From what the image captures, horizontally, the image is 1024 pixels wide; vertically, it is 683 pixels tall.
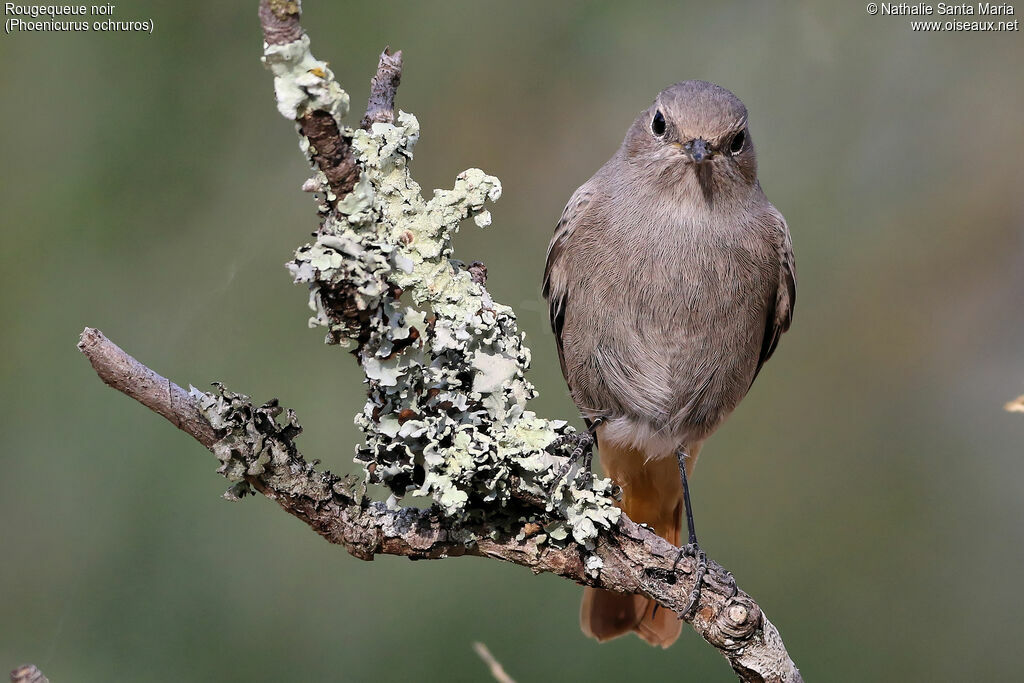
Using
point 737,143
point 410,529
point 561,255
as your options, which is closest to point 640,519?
point 561,255

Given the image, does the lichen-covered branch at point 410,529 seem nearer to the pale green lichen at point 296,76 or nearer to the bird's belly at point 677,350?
the pale green lichen at point 296,76

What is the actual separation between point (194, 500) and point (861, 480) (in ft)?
7.59

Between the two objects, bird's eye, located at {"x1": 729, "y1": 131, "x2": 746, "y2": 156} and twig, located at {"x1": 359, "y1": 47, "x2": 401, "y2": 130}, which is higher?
bird's eye, located at {"x1": 729, "y1": 131, "x2": 746, "y2": 156}

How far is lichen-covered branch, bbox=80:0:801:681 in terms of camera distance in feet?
6.06

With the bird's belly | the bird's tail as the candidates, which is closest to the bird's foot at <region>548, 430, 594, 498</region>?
the bird's belly

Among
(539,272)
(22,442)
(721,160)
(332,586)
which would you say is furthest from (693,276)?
(22,442)

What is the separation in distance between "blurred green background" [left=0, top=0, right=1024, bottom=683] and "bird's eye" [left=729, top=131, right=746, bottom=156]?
2.73ft

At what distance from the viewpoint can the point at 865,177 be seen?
3744 mm

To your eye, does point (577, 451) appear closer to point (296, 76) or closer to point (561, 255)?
point (561, 255)

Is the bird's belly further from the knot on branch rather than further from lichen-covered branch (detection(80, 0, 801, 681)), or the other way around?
the knot on branch

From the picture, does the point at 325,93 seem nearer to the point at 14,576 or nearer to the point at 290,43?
the point at 290,43

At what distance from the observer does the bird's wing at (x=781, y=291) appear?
2907mm

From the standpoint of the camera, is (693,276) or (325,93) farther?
(693,276)

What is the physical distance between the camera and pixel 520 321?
10.6ft
